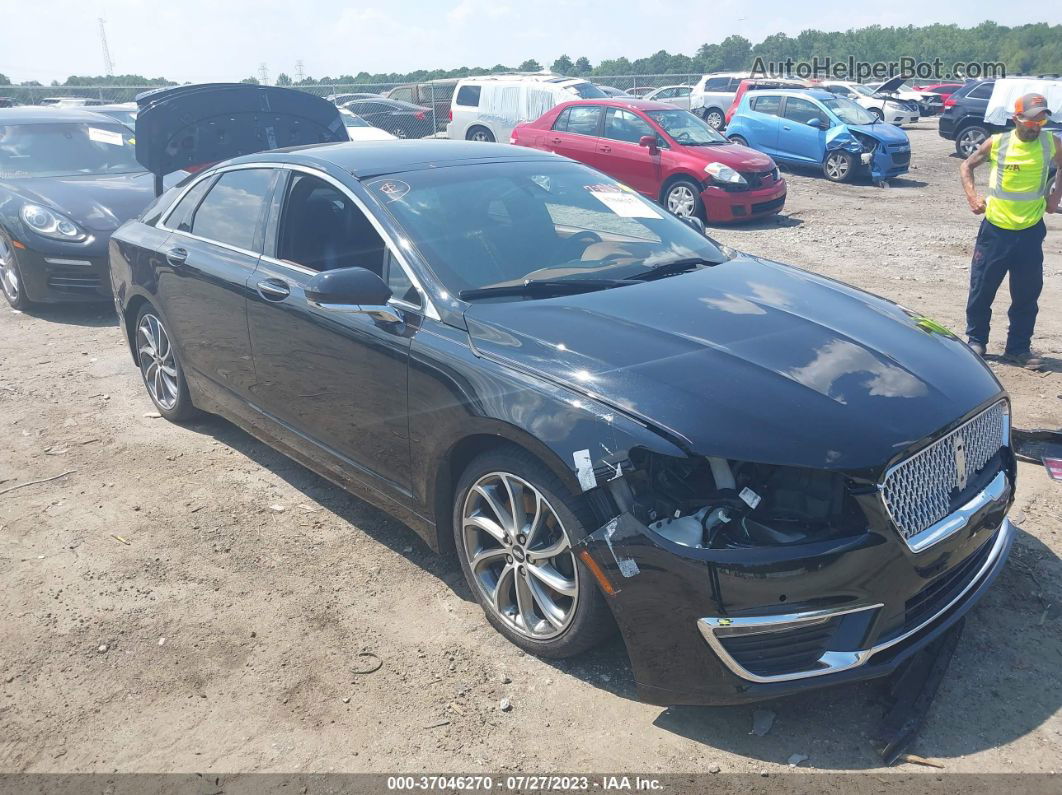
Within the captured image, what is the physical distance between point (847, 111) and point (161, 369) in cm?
1582

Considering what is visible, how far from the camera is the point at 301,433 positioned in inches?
171

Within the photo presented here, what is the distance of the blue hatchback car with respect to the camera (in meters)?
16.8

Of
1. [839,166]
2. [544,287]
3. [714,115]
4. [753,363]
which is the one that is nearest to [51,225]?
[544,287]

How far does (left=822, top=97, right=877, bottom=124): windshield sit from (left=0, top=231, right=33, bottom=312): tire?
14.5m

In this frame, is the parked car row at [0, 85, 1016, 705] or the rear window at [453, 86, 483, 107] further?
the rear window at [453, 86, 483, 107]

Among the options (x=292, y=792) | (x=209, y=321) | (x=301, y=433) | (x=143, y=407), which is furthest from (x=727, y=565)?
(x=143, y=407)

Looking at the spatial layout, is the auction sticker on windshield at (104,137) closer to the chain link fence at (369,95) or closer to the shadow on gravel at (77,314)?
the shadow on gravel at (77,314)

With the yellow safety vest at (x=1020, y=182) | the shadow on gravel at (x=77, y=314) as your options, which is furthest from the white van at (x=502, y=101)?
the yellow safety vest at (x=1020, y=182)

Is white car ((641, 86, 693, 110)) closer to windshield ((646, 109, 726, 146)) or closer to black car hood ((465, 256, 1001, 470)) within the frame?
windshield ((646, 109, 726, 146))

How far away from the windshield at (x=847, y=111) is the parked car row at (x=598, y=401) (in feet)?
47.4

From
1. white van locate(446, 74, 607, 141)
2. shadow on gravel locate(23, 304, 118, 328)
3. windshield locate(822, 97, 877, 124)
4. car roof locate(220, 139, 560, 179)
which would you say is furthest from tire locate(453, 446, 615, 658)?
white van locate(446, 74, 607, 141)

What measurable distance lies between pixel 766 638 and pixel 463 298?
1.71 metres

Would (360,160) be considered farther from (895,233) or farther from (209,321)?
(895,233)

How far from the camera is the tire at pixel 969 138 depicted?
66.8ft
